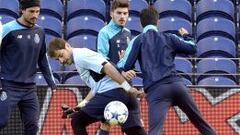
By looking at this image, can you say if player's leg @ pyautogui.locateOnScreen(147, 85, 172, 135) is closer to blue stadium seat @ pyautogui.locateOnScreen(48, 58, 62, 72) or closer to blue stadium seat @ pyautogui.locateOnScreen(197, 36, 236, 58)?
blue stadium seat @ pyautogui.locateOnScreen(48, 58, 62, 72)

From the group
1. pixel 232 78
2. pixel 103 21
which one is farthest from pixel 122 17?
pixel 103 21

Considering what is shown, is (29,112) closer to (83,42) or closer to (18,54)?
(18,54)

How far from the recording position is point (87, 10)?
13.9m

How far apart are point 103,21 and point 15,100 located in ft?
17.0

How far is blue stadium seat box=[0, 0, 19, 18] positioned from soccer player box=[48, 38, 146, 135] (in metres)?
5.50

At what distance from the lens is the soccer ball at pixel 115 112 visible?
8219 mm

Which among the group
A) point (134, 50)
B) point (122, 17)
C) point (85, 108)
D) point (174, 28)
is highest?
point (174, 28)

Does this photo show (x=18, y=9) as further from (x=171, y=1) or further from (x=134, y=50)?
(x=134, y=50)

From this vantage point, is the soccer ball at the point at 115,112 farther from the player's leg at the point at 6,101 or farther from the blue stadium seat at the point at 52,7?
the blue stadium seat at the point at 52,7

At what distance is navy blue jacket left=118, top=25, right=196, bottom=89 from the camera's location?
7984 mm

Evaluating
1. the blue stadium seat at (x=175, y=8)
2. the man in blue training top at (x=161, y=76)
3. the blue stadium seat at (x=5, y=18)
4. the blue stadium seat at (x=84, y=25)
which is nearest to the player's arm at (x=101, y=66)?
the man in blue training top at (x=161, y=76)

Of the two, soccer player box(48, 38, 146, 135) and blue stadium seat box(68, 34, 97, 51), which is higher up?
blue stadium seat box(68, 34, 97, 51)

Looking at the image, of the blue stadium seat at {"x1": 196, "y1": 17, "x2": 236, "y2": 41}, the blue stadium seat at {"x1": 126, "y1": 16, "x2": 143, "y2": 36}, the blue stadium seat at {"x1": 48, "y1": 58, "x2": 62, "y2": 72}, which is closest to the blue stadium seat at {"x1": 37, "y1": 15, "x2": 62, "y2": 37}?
the blue stadium seat at {"x1": 48, "y1": 58, "x2": 62, "y2": 72}

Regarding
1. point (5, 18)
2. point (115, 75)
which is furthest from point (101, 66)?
point (5, 18)
